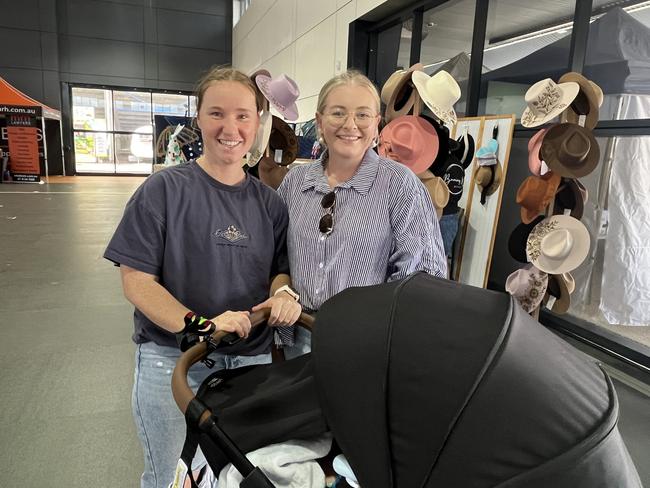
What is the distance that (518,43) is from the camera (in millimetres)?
4629

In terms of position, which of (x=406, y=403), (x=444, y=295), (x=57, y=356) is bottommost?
(x=57, y=356)

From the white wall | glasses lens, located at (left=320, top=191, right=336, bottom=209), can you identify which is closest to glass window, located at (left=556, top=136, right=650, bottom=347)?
glasses lens, located at (left=320, top=191, right=336, bottom=209)

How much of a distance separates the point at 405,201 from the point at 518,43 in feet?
13.8

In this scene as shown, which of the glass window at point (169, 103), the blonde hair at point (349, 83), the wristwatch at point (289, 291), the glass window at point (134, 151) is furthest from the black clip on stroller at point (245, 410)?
the glass window at point (134, 151)

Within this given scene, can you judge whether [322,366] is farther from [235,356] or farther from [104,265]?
[104,265]

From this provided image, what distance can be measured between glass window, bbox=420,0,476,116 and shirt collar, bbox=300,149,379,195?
393 centimetres

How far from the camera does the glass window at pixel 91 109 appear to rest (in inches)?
610

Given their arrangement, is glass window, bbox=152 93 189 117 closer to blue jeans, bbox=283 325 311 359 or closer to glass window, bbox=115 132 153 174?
glass window, bbox=115 132 153 174

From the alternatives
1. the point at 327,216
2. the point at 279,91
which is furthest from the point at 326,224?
the point at 279,91

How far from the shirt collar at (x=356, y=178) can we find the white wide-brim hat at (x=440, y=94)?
1.30 m

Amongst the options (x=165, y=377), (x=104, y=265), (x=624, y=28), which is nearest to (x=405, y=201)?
(x=165, y=377)

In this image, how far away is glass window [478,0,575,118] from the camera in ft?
13.1

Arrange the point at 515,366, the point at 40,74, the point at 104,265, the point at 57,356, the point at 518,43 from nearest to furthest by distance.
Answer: the point at 515,366
the point at 57,356
the point at 518,43
the point at 104,265
the point at 40,74

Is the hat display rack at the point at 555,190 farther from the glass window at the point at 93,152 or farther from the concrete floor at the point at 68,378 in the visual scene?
the glass window at the point at 93,152
